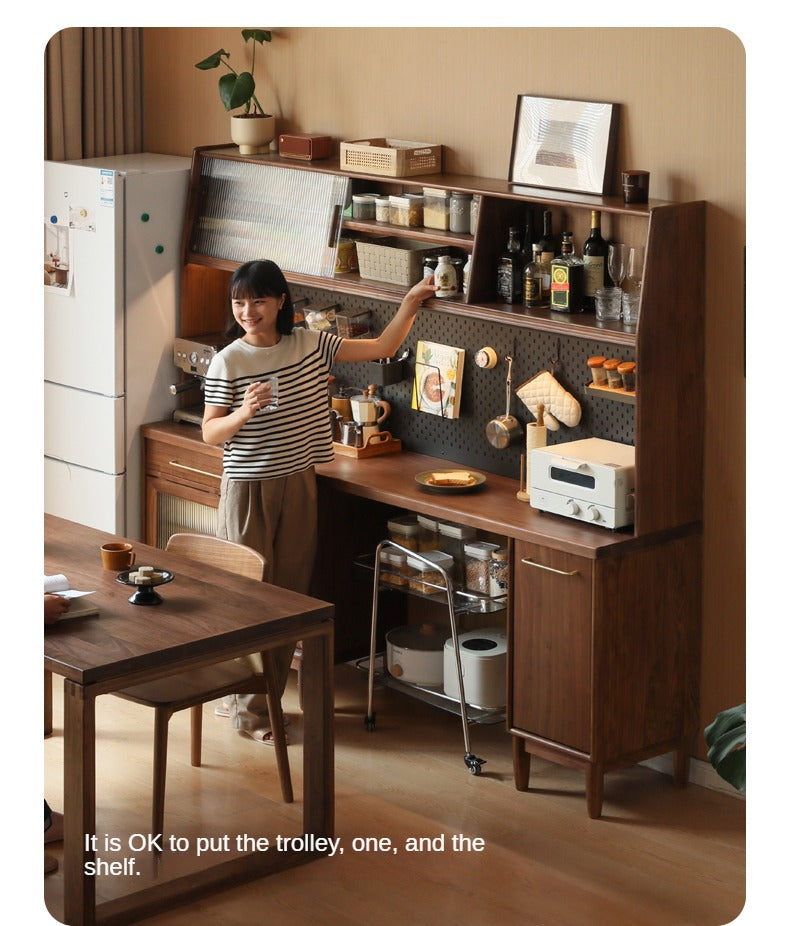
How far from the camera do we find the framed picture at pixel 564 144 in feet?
14.7

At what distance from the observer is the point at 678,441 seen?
4.39m

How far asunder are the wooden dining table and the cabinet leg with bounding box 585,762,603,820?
82cm

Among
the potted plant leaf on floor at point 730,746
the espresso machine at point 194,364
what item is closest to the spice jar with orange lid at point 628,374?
the potted plant leaf on floor at point 730,746

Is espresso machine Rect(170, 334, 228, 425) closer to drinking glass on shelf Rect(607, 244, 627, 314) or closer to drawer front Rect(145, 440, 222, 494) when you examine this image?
drawer front Rect(145, 440, 222, 494)

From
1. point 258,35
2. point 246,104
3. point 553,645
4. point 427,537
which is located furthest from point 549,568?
point 258,35

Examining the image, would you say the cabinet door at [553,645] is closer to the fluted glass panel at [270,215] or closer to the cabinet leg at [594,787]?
the cabinet leg at [594,787]

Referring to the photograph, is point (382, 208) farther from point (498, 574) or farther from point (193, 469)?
point (498, 574)

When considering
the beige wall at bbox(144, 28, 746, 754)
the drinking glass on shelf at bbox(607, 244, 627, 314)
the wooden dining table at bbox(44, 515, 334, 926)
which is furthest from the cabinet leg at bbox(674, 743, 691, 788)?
the drinking glass on shelf at bbox(607, 244, 627, 314)

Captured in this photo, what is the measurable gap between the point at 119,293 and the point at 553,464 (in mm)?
1923

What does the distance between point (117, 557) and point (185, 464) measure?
1.37m

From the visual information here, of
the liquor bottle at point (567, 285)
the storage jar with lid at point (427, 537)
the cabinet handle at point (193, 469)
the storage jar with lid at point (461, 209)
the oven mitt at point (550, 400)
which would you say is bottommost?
the storage jar with lid at point (427, 537)

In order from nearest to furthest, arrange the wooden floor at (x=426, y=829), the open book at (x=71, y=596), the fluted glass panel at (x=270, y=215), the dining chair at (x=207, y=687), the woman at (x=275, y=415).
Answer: the open book at (x=71, y=596) → the wooden floor at (x=426, y=829) → the dining chair at (x=207, y=687) → the woman at (x=275, y=415) → the fluted glass panel at (x=270, y=215)

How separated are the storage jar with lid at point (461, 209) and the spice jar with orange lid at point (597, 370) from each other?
2.09 feet

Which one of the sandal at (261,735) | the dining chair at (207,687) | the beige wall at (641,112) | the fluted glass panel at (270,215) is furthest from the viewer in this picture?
the fluted glass panel at (270,215)
